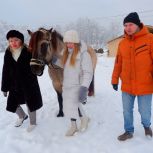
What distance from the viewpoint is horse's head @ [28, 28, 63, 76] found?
4.41 metres

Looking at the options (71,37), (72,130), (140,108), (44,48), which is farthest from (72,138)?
(71,37)

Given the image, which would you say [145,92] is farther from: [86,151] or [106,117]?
[106,117]

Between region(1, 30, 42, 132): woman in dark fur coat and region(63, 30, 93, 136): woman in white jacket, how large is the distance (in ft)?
2.04

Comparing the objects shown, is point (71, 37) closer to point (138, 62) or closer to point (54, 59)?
point (54, 59)

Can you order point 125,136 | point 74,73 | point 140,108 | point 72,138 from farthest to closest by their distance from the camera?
point 72,138 < point 74,73 < point 125,136 < point 140,108

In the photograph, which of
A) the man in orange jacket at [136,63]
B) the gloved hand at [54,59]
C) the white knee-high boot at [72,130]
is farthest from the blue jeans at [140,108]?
the gloved hand at [54,59]

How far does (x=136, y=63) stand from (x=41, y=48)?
60.0 inches

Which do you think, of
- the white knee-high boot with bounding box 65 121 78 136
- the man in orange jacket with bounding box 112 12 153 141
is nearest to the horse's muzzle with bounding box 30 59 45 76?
the white knee-high boot with bounding box 65 121 78 136

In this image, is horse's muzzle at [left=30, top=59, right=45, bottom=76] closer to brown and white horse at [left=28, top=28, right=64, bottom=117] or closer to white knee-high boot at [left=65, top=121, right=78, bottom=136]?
brown and white horse at [left=28, top=28, right=64, bottom=117]

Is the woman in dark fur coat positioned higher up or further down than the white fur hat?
further down

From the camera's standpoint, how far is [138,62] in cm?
397

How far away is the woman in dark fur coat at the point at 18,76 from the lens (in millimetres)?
4730

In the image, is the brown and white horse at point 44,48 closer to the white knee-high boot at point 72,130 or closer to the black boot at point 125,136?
the white knee-high boot at point 72,130

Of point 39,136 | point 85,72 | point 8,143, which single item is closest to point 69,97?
point 85,72
